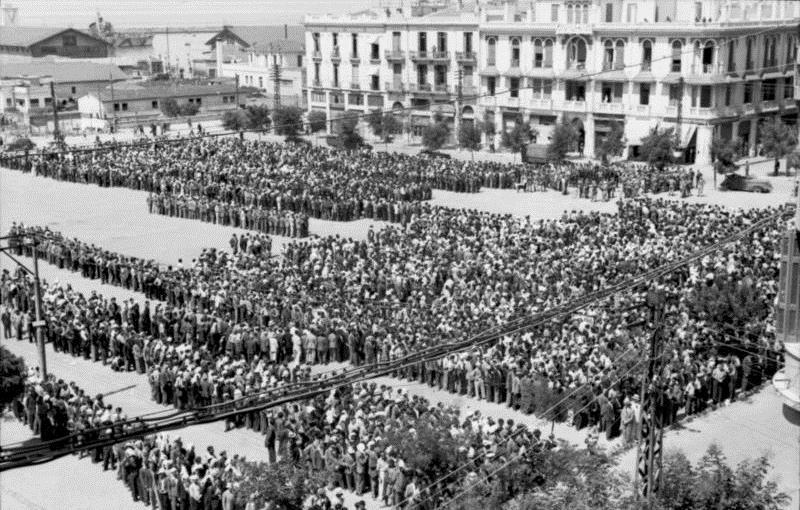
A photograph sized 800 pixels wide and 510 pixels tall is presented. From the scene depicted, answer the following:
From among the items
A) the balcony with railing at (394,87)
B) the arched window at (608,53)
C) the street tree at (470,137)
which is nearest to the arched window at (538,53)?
the arched window at (608,53)

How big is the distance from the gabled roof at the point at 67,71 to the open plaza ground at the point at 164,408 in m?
51.0

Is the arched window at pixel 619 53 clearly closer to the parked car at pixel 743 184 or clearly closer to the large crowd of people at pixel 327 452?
the parked car at pixel 743 184

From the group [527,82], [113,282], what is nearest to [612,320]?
[113,282]

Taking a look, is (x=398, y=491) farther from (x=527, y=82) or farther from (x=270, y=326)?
(x=527, y=82)

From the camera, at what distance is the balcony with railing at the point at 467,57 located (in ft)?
221

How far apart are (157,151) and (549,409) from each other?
4036 cm

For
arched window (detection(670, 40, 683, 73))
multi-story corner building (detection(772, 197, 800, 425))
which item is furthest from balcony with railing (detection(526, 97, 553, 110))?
multi-story corner building (detection(772, 197, 800, 425))

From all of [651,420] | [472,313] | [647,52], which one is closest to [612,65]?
[647,52]

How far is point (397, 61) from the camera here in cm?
7188

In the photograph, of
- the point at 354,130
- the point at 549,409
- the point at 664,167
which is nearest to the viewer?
the point at 549,409

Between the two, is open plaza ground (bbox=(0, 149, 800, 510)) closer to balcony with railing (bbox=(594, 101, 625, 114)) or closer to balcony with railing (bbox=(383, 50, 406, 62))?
balcony with railing (bbox=(594, 101, 625, 114))

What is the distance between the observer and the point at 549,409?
19891mm

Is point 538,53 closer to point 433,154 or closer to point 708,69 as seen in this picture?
point 433,154

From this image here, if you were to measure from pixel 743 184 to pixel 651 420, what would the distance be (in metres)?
35.0
